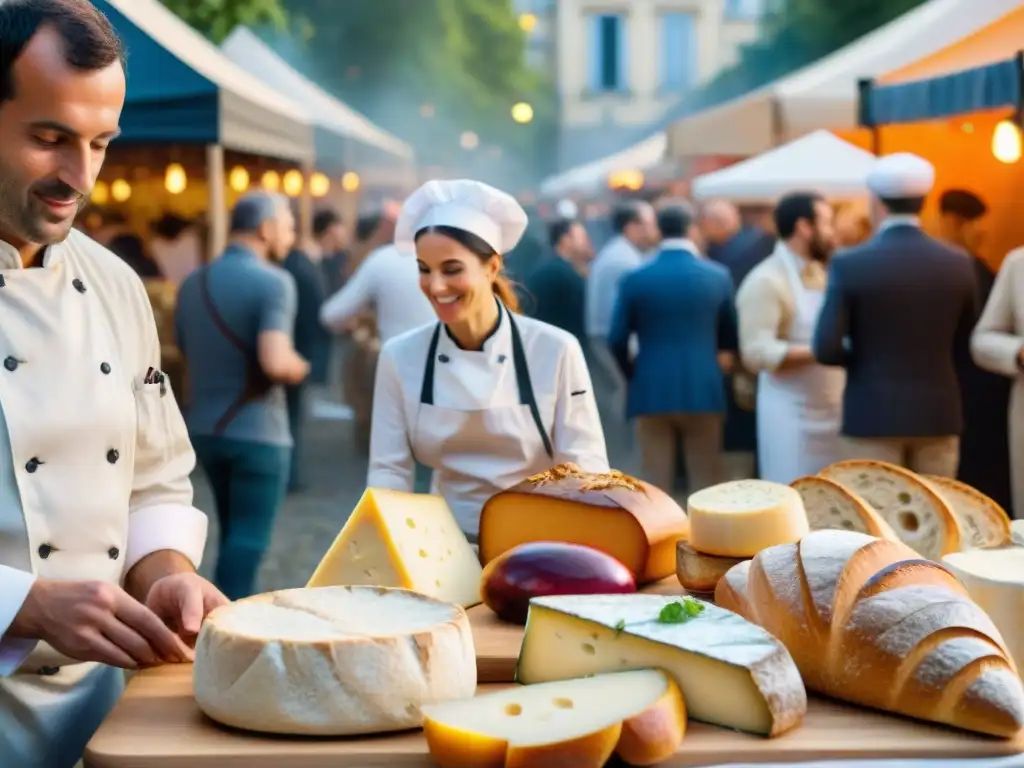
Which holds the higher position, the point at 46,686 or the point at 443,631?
the point at 443,631

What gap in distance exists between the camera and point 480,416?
3.48m

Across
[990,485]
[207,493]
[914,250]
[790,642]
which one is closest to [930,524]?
[790,642]

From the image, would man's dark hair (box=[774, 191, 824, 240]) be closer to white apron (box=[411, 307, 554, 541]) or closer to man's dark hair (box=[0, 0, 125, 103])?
white apron (box=[411, 307, 554, 541])

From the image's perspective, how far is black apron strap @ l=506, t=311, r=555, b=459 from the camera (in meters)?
3.53

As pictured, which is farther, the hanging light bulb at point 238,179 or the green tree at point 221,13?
the green tree at point 221,13

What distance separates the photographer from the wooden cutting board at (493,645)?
2.09 metres

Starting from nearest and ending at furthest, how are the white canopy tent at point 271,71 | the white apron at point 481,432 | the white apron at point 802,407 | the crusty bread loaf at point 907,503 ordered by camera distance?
the crusty bread loaf at point 907,503, the white apron at point 481,432, the white apron at point 802,407, the white canopy tent at point 271,71

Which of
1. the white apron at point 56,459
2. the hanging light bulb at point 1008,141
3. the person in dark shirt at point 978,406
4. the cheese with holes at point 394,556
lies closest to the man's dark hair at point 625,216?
the person in dark shirt at point 978,406

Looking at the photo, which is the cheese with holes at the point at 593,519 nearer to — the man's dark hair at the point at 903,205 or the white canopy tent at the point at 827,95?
the man's dark hair at the point at 903,205

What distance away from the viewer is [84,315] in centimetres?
225

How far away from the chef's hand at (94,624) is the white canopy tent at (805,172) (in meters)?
7.93

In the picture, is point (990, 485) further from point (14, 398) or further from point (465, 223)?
point (14, 398)

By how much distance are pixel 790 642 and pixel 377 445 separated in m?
1.81

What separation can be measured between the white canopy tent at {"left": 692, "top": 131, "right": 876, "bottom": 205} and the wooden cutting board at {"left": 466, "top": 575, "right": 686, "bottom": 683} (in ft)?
24.3
